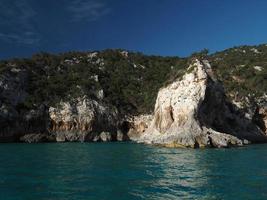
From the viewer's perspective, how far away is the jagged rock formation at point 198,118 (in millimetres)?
60906

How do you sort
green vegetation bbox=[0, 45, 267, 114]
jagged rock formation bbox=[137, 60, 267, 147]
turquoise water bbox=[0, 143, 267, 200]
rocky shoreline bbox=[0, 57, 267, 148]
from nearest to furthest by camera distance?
turquoise water bbox=[0, 143, 267, 200]
jagged rock formation bbox=[137, 60, 267, 147]
rocky shoreline bbox=[0, 57, 267, 148]
green vegetation bbox=[0, 45, 267, 114]

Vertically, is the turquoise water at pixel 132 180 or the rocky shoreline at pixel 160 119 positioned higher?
the rocky shoreline at pixel 160 119

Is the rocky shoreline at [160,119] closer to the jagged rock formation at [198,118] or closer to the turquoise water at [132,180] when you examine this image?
the jagged rock formation at [198,118]

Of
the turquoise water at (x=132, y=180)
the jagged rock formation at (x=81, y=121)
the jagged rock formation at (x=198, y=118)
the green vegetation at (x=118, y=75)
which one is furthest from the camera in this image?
the green vegetation at (x=118, y=75)

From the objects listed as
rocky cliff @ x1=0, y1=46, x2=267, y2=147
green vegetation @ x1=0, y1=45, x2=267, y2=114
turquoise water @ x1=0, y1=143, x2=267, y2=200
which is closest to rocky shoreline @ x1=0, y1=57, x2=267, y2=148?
rocky cliff @ x1=0, y1=46, x2=267, y2=147

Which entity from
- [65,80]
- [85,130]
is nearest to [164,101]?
[85,130]

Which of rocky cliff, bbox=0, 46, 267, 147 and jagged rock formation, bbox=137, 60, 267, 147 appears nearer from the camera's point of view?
jagged rock formation, bbox=137, 60, 267, 147

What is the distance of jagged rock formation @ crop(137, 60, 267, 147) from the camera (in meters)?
60.9

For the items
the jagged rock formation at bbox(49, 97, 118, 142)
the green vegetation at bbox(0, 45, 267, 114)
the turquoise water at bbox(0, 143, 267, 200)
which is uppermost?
the green vegetation at bbox(0, 45, 267, 114)

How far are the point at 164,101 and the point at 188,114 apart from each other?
424 inches

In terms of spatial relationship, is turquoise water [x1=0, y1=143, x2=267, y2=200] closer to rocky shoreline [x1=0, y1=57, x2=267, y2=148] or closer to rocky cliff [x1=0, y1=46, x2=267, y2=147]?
rocky shoreline [x1=0, y1=57, x2=267, y2=148]

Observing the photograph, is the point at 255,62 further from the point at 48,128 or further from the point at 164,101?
the point at 48,128

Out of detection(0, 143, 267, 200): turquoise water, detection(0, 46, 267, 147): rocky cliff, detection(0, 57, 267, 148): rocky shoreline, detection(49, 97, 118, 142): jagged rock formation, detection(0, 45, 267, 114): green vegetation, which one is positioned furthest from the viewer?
detection(0, 45, 267, 114): green vegetation

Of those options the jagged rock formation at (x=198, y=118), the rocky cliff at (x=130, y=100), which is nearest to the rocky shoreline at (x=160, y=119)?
the jagged rock formation at (x=198, y=118)
